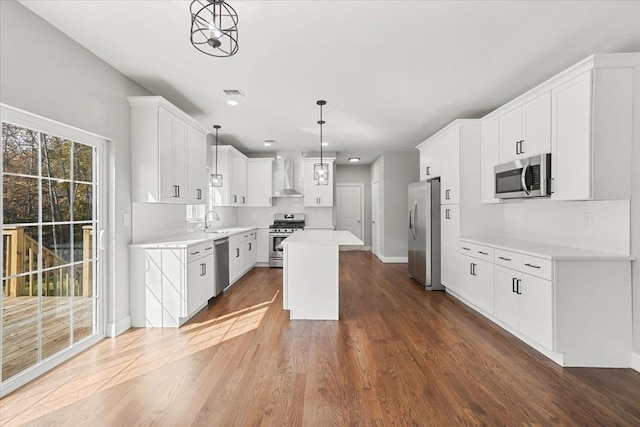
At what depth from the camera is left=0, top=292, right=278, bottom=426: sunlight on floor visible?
1990 millimetres

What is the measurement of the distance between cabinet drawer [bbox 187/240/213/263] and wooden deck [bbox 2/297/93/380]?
1.02m

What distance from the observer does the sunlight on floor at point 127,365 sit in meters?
1.99

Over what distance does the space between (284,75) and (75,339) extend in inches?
124

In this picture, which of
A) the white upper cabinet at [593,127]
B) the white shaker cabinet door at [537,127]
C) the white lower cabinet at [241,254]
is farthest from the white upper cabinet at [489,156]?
the white lower cabinet at [241,254]

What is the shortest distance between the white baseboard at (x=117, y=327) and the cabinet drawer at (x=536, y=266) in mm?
3973

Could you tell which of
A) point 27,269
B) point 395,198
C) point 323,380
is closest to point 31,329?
point 27,269

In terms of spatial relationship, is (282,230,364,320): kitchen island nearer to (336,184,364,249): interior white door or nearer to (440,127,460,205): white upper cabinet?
(440,127,460,205): white upper cabinet

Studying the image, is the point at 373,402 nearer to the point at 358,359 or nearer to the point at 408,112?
the point at 358,359

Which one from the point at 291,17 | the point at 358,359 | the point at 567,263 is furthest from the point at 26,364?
the point at 567,263

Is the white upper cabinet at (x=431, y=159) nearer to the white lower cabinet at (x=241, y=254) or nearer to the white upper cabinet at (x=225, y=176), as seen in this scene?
the white lower cabinet at (x=241, y=254)

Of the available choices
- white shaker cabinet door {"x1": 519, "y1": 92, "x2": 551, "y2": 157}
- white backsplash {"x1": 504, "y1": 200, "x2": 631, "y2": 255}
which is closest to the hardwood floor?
white backsplash {"x1": 504, "y1": 200, "x2": 631, "y2": 255}

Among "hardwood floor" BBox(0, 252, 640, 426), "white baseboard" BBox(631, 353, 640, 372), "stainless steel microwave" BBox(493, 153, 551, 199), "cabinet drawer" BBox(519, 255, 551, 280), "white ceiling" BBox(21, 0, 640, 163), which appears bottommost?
"hardwood floor" BBox(0, 252, 640, 426)

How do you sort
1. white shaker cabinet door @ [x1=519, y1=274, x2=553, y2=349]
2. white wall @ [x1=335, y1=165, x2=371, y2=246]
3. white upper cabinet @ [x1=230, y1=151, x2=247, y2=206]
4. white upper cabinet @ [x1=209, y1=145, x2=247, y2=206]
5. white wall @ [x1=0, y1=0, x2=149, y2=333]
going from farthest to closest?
1. white wall @ [x1=335, y1=165, x2=371, y2=246]
2. white upper cabinet @ [x1=230, y1=151, x2=247, y2=206]
3. white upper cabinet @ [x1=209, y1=145, x2=247, y2=206]
4. white shaker cabinet door @ [x1=519, y1=274, x2=553, y2=349]
5. white wall @ [x1=0, y1=0, x2=149, y2=333]

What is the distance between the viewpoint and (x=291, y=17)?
7.42 feet
